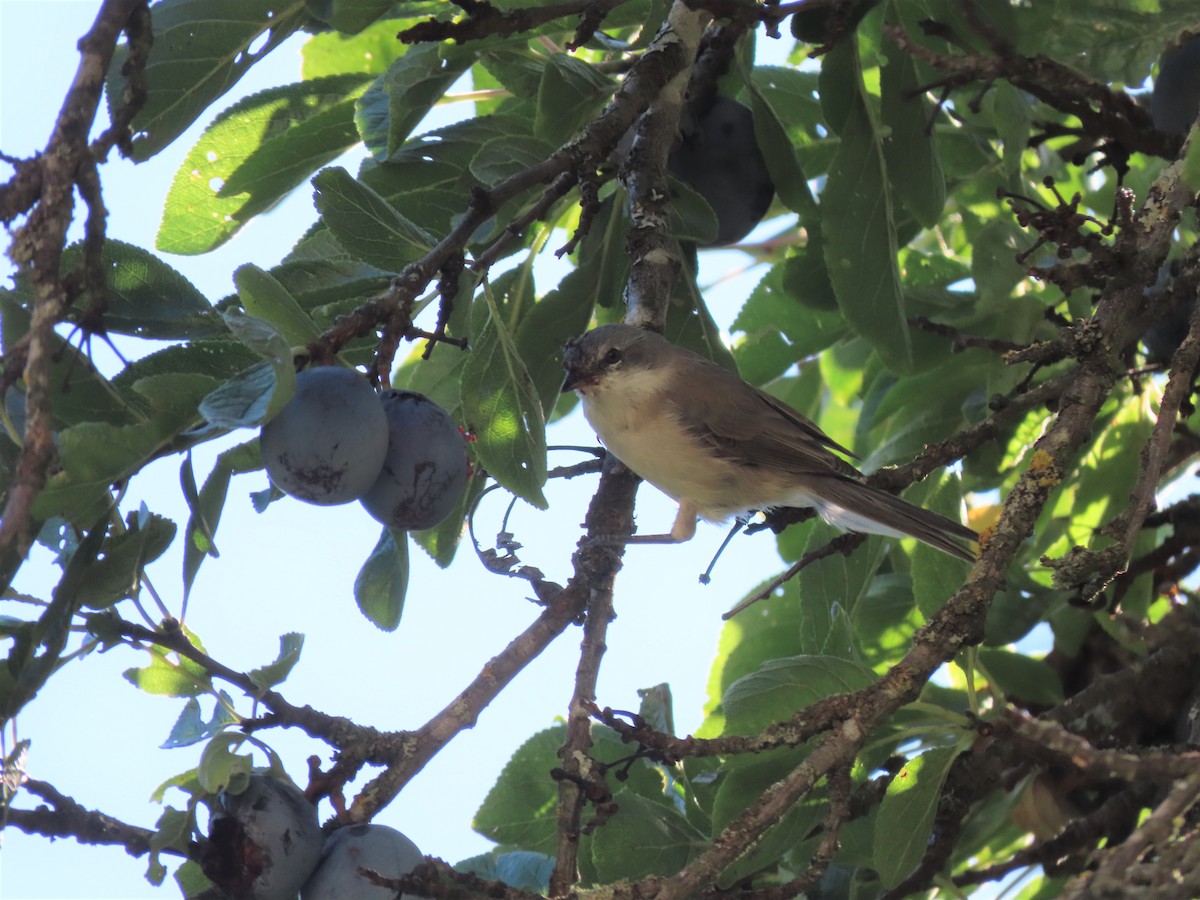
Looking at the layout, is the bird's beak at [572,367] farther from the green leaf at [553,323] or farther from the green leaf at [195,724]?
the green leaf at [195,724]

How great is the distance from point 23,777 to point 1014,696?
10.0ft

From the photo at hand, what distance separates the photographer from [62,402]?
228 centimetres

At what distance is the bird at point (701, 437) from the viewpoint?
3.77 meters

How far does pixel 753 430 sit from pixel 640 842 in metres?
1.70

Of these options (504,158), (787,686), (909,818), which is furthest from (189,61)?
(909,818)

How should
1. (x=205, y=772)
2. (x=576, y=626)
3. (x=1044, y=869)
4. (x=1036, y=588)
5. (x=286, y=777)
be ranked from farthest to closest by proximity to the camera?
(x=1036, y=588)
(x=1044, y=869)
(x=576, y=626)
(x=286, y=777)
(x=205, y=772)

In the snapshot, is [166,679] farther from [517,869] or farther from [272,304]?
[517,869]

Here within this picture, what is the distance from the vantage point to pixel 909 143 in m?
3.60

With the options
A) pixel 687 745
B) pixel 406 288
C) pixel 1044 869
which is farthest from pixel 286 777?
pixel 1044 869

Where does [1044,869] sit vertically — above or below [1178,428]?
below

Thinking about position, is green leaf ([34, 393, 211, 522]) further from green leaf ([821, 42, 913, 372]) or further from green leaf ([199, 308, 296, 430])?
green leaf ([821, 42, 913, 372])

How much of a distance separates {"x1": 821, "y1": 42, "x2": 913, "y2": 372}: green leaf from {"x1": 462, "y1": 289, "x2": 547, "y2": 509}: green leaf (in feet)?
3.91

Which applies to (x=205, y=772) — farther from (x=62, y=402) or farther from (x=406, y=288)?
(x=406, y=288)

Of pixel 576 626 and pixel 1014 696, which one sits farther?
pixel 1014 696
